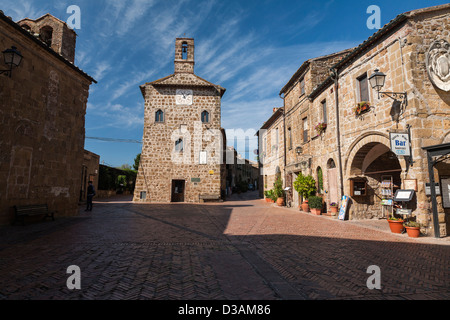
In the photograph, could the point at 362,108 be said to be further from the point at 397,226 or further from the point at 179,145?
the point at 179,145

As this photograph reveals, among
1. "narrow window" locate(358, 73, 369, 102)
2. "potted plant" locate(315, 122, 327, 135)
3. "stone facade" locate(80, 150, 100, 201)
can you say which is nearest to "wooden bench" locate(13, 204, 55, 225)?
"stone facade" locate(80, 150, 100, 201)

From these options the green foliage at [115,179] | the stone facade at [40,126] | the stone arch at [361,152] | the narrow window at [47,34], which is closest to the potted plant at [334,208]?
the stone arch at [361,152]

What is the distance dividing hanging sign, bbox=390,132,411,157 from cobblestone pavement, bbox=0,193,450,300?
2.48 m

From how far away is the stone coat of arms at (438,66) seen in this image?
771cm

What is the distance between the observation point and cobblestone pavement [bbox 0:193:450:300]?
3.46 m

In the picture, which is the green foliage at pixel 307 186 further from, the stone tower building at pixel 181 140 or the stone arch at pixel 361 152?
the stone tower building at pixel 181 140

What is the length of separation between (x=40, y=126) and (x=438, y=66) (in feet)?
44.0

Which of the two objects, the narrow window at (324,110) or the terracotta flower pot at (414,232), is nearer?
the terracotta flower pot at (414,232)

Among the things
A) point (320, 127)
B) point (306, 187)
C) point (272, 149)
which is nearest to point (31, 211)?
point (306, 187)

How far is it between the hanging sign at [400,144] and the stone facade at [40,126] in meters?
11.8

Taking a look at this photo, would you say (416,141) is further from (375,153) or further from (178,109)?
(178,109)

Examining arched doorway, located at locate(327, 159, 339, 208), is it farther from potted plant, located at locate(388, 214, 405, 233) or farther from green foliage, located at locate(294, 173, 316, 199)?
potted plant, located at locate(388, 214, 405, 233)

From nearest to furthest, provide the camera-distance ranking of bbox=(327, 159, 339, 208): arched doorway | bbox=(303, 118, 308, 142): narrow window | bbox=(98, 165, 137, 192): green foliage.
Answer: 1. bbox=(327, 159, 339, 208): arched doorway
2. bbox=(303, 118, 308, 142): narrow window
3. bbox=(98, 165, 137, 192): green foliage

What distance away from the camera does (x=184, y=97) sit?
71.2ft
